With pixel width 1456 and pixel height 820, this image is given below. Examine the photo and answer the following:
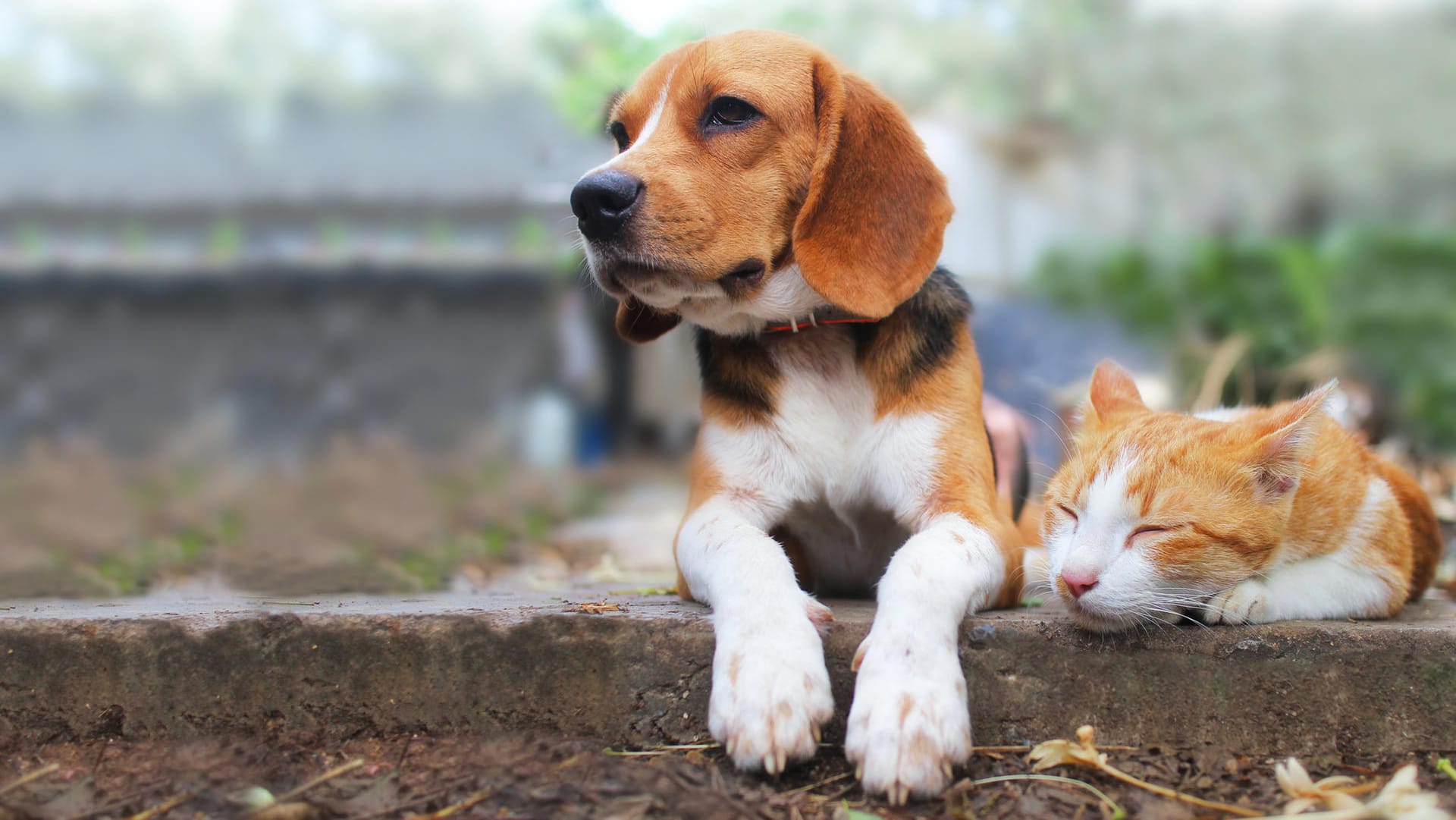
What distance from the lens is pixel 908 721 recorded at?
2059mm

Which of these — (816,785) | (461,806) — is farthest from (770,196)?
(461,806)

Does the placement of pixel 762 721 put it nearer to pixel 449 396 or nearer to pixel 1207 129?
pixel 449 396

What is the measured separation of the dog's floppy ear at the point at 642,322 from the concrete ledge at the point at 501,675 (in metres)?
A: 1.05

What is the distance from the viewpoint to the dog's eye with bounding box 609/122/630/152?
310 cm

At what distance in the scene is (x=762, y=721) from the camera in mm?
2094

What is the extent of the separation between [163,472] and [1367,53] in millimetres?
11790

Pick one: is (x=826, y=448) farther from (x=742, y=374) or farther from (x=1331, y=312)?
(x=1331, y=312)

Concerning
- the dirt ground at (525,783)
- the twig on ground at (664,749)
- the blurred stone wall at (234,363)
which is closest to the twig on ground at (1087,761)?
the dirt ground at (525,783)

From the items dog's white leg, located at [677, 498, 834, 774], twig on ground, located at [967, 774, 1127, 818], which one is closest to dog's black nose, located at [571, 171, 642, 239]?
dog's white leg, located at [677, 498, 834, 774]

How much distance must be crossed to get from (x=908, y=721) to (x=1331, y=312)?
990 centimetres

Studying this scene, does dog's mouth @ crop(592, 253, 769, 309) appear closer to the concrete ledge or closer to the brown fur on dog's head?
the brown fur on dog's head

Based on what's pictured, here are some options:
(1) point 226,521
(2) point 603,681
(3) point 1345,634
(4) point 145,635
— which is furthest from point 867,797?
(1) point 226,521

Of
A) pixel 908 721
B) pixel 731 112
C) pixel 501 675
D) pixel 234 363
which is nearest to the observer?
pixel 908 721

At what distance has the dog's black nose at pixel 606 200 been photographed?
257 centimetres
